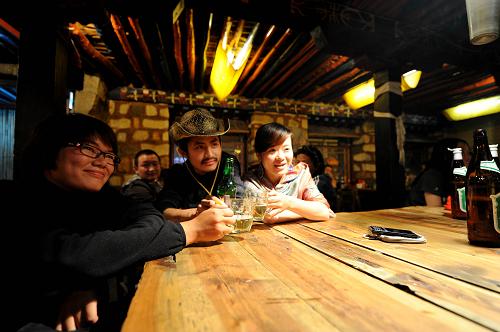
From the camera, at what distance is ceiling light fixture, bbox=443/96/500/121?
675 centimetres

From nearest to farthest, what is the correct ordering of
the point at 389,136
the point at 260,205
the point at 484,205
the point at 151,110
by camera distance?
the point at 484,205
the point at 260,205
the point at 389,136
the point at 151,110

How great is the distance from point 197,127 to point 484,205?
1791mm

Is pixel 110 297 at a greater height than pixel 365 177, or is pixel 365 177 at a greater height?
pixel 365 177

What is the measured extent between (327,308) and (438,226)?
1442mm

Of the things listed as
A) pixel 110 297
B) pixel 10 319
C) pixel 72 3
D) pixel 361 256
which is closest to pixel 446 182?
pixel 361 256

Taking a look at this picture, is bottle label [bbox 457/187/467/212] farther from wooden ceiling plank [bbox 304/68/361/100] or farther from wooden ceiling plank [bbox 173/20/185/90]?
wooden ceiling plank [bbox 304/68/361/100]

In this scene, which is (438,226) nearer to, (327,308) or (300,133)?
(327,308)

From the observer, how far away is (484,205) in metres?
1.25

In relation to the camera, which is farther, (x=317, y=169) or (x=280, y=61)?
(x=280, y=61)

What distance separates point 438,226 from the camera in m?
1.72

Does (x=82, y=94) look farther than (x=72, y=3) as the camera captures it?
Yes

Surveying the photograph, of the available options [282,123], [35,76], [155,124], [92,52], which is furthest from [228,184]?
[282,123]

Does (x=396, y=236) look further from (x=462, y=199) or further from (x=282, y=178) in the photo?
(x=282, y=178)

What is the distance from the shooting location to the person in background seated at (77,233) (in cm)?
99
